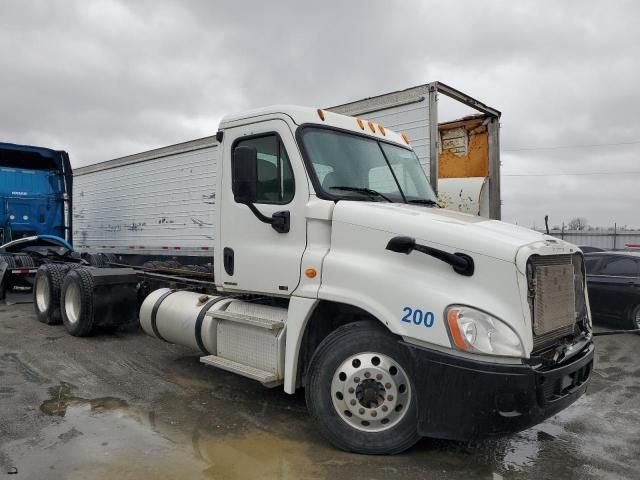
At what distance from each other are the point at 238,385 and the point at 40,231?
27.8 ft

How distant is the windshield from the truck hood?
26 centimetres

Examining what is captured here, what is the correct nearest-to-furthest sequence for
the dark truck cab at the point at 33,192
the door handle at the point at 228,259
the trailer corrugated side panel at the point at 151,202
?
the door handle at the point at 228,259 → the trailer corrugated side panel at the point at 151,202 → the dark truck cab at the point at 33,192

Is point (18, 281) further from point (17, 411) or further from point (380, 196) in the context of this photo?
point (380, 196)

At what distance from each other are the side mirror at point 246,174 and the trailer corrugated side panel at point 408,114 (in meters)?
3.43

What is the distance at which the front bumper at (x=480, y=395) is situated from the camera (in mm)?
3287

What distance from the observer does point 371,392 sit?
374 cm

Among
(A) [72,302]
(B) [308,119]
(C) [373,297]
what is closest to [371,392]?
(C) [373,297]

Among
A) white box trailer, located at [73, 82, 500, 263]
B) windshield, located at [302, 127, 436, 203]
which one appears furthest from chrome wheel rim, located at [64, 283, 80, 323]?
windshield, located at [302, 127, 436, 203]

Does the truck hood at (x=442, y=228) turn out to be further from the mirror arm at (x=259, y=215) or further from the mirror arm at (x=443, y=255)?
the mirror arm at (x=259, y=215)

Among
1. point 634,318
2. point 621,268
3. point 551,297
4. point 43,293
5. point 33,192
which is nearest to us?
point 551,297

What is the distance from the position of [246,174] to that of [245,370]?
67.6 inches

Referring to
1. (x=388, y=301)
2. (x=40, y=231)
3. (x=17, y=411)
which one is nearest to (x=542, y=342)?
(x=388, y=301)

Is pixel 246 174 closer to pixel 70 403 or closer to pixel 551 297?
pixel 551 297

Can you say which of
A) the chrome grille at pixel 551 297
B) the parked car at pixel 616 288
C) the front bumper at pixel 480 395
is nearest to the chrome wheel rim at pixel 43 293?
the front bumper at pixel 480 395
